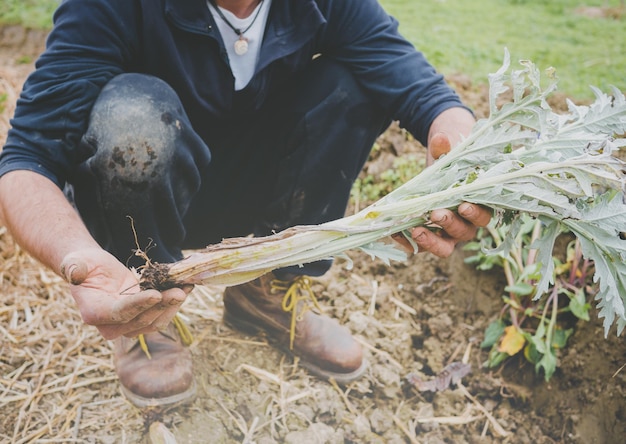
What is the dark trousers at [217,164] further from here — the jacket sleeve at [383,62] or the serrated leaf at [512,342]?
the serrated leaf at [512,342]

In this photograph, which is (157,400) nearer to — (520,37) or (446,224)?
(446,224)

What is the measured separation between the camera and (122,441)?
1.94m

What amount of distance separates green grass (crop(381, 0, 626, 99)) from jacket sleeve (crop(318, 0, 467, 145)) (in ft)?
5.86

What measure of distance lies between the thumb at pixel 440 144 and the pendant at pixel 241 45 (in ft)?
2.40

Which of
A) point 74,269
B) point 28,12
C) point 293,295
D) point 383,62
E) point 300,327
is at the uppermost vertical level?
point 383,62

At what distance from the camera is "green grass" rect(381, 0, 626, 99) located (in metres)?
4.08

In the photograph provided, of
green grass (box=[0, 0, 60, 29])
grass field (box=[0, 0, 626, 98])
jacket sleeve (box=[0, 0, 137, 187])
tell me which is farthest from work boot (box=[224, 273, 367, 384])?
green grass (box=[0, 0, 60, 29])

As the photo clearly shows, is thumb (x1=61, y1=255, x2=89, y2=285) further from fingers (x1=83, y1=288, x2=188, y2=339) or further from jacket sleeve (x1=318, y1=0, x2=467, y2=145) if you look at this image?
jacket sleeve (x1=318, y1=0, x2=467, y2=145)

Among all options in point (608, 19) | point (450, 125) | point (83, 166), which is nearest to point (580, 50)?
point (608, 19)

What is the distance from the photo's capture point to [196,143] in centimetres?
191

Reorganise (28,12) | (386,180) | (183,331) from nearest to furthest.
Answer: (183,331) → (386,180) → (28,12)

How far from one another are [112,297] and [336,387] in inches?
46.9

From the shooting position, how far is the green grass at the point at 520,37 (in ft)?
13.4

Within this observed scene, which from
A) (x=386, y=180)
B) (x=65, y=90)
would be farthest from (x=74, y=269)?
(x=386, y=180)
